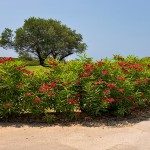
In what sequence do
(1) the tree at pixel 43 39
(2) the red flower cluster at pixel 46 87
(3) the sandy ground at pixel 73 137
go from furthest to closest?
(1) the tree at pixel 43 39
(2) the red flower cluster at pixel 46 87
(3) the sandy ground at pixel 73 137

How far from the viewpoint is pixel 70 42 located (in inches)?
1928

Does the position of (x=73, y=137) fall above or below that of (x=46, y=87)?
below

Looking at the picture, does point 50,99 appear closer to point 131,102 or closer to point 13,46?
point 131,102

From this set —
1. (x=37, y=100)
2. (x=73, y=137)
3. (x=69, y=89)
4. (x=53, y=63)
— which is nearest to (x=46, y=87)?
(x=37, y=100)

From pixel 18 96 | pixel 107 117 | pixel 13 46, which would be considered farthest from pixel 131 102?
pixel 13 46

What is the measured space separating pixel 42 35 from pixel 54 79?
1581 inches

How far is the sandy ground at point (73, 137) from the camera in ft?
19.9

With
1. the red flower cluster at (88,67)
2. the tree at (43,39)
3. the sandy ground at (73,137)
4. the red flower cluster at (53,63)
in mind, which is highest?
the tree at (43,39)

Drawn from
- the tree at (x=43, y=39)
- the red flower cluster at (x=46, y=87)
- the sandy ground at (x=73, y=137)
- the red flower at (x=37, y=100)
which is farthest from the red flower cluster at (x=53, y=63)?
the tree at (x=43, y=39)

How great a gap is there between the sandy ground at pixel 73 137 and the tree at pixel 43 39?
131 feet

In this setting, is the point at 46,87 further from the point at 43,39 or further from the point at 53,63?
the point at 43,39

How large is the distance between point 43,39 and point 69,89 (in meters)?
40.6

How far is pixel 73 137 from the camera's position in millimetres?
6641

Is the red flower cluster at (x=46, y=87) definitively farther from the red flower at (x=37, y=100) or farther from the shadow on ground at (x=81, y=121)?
the shadow on ground at (x=81, y=121)
